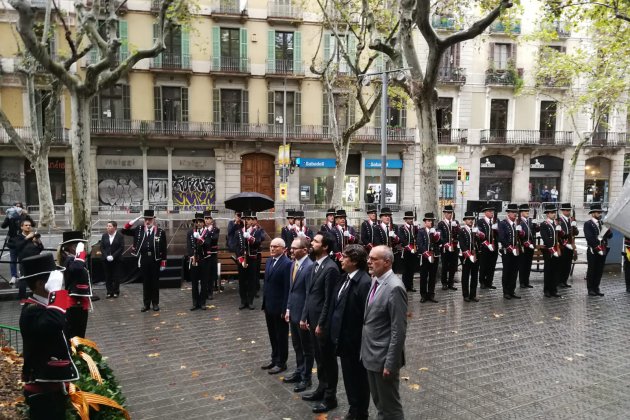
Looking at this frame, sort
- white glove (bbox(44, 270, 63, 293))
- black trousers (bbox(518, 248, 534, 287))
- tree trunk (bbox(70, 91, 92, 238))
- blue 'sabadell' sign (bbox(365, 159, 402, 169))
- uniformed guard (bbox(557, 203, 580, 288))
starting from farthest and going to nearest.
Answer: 1. blue 'sabadell' sign (bbox(365, 159, 402, 169))
2. tree trunk (bbox(70, 91, 92, 238))
3. black trousers (bbox(518, 248, 534, 287))
4. uniformed guard (bbox(557, 203, 580, 288))
5. white glove (bbox(44, 270, 63, 293))

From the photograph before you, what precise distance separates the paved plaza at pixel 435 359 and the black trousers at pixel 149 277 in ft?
1.25

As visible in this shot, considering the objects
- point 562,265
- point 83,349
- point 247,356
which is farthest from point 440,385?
point 562,265

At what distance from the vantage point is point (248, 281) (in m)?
11.4

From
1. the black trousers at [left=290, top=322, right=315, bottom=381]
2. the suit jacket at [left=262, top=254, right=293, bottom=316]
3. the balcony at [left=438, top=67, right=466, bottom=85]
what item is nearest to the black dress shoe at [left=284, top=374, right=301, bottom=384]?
the black trousers at [left=290, top=322, right=315, bottom=381]

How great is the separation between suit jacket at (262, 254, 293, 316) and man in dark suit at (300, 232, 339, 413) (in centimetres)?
82

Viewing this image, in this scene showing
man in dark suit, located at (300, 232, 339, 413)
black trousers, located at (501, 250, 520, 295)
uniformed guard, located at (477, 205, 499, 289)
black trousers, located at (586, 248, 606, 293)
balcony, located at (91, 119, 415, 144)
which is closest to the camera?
man in dark suit, located at (300, 232, 339, 413)

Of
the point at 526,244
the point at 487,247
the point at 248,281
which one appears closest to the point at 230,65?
the point at 248,281

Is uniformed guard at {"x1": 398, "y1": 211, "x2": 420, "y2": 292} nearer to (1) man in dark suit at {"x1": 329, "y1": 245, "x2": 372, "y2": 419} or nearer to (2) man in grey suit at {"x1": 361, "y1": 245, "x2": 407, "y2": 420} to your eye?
(1) man in dark suit at {"x1": 329, "y1": 245, "x2": 372, "y2": 419}

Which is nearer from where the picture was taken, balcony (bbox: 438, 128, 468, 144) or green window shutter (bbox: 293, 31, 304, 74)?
green window shutter (bbox: 293, 31, 304, 74)

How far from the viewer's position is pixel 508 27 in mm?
14906

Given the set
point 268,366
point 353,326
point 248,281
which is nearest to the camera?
point 353,326

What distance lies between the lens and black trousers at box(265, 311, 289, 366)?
7.26 meters

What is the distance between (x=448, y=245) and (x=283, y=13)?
28.0m

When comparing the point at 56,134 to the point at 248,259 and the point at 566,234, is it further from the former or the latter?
the point at 566,234
